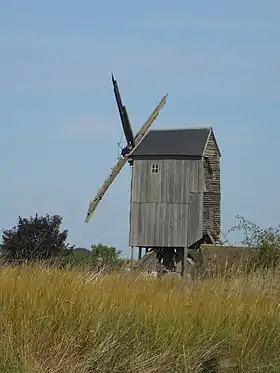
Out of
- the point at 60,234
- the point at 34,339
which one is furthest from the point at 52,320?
the point at 60,234

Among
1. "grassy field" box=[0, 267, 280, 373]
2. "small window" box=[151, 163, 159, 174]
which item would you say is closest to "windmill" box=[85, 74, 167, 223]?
"small window" box=[151, 163, 159, 174]

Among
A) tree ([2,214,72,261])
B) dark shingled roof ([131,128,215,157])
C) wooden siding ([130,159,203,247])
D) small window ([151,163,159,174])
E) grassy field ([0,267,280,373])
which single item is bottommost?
grassy field ([0,267,280,373])

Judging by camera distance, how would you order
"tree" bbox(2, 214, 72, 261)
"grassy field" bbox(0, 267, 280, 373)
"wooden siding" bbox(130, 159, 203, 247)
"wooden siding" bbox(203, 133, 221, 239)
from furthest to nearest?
1. "wooden siding" bbox(203, 133, 221, 239)
2. "wooden siding" bbox(130, 159, 203, 247)
3. "tree" bbox(2, 214, 72, 261)
4. "grassy field" bbox(0, 267, 280, 373)

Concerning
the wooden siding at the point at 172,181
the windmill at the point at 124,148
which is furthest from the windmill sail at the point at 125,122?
the wooden siding at the point at 172,181

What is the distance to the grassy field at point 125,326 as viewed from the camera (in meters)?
8.71

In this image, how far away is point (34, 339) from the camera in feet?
28.6

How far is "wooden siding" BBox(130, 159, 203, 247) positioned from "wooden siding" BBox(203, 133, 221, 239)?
25.5 inches

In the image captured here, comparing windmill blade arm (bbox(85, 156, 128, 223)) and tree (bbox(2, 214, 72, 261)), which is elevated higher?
windmill blade arm (bbox(85, 156, 128, 223))

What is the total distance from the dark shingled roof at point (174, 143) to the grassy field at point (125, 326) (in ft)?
105

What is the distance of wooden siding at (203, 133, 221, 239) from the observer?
4422 centimetres

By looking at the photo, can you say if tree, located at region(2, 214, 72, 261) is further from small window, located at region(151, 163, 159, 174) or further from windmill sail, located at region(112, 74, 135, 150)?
windmill sail, located at region(112, 74, 135, 150)

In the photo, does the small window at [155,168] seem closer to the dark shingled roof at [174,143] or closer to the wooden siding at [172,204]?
the wooden siding at [172,204]

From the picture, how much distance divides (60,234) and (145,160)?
21869 millimetres

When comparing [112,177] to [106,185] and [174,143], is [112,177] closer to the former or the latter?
[106,185]
